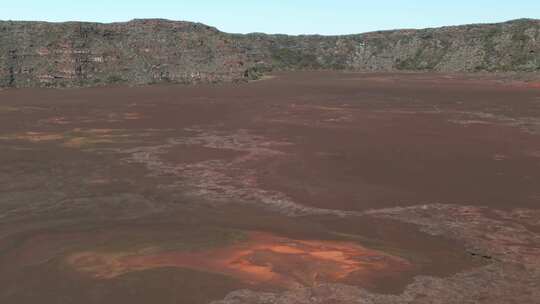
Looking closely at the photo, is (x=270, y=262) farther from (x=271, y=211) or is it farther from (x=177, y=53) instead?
(x=177, y=53)

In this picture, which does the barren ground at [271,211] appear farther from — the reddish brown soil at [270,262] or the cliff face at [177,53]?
the cliff face at [177,53]

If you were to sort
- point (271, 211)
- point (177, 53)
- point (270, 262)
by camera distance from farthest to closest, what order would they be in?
point (177, 53), point (271, 211), point (270, 262)

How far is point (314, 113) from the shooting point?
28.2 meters

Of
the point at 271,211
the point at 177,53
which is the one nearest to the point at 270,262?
the point at 271,211

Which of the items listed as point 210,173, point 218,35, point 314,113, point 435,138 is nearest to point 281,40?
point 218,35

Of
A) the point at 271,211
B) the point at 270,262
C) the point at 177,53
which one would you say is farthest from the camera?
the point at 177,53

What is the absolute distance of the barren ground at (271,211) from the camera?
7.36 metres

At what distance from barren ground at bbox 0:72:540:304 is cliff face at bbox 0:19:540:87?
2615 cm

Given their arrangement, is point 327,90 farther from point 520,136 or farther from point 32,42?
point 32,42

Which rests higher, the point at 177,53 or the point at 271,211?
the point at 177,53

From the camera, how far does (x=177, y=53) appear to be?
181ft

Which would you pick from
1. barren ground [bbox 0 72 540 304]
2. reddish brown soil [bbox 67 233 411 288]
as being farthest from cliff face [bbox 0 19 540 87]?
reddish brown soil [bbox 67 233 411 288]

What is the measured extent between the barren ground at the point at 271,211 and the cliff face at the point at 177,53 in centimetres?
2615

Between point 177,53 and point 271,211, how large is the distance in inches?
1818
